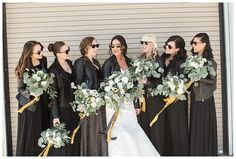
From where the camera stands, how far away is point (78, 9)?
6.30m

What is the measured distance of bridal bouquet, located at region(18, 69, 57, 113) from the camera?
5.30 metres

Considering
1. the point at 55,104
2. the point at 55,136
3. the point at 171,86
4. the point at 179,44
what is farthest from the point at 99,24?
the point at 55,136

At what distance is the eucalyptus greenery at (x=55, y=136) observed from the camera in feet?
17.5

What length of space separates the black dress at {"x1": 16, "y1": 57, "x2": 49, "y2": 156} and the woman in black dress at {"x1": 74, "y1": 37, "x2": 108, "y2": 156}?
47 centimetres

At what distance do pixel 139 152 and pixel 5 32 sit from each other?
2484 millimetres

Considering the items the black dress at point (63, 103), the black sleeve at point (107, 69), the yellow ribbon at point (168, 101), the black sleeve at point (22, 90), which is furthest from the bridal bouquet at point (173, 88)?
the black sleeve at point (22, 90)

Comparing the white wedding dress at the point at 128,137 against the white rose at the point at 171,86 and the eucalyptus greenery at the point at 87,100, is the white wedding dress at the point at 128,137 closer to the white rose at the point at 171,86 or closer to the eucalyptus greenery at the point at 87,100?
the eucalyptus greenery at the point at 87,100

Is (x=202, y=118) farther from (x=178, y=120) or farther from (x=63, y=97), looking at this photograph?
(x=63, y=97)

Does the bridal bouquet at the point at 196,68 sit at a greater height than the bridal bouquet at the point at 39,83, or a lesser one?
greater

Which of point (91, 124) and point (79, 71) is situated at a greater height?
point (79, 71)

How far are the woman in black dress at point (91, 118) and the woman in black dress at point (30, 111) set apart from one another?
1.55 ft

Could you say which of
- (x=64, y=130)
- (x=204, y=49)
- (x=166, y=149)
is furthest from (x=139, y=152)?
(x=204, y=49)

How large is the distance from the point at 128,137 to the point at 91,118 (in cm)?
54

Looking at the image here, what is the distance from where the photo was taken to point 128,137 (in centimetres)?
537
